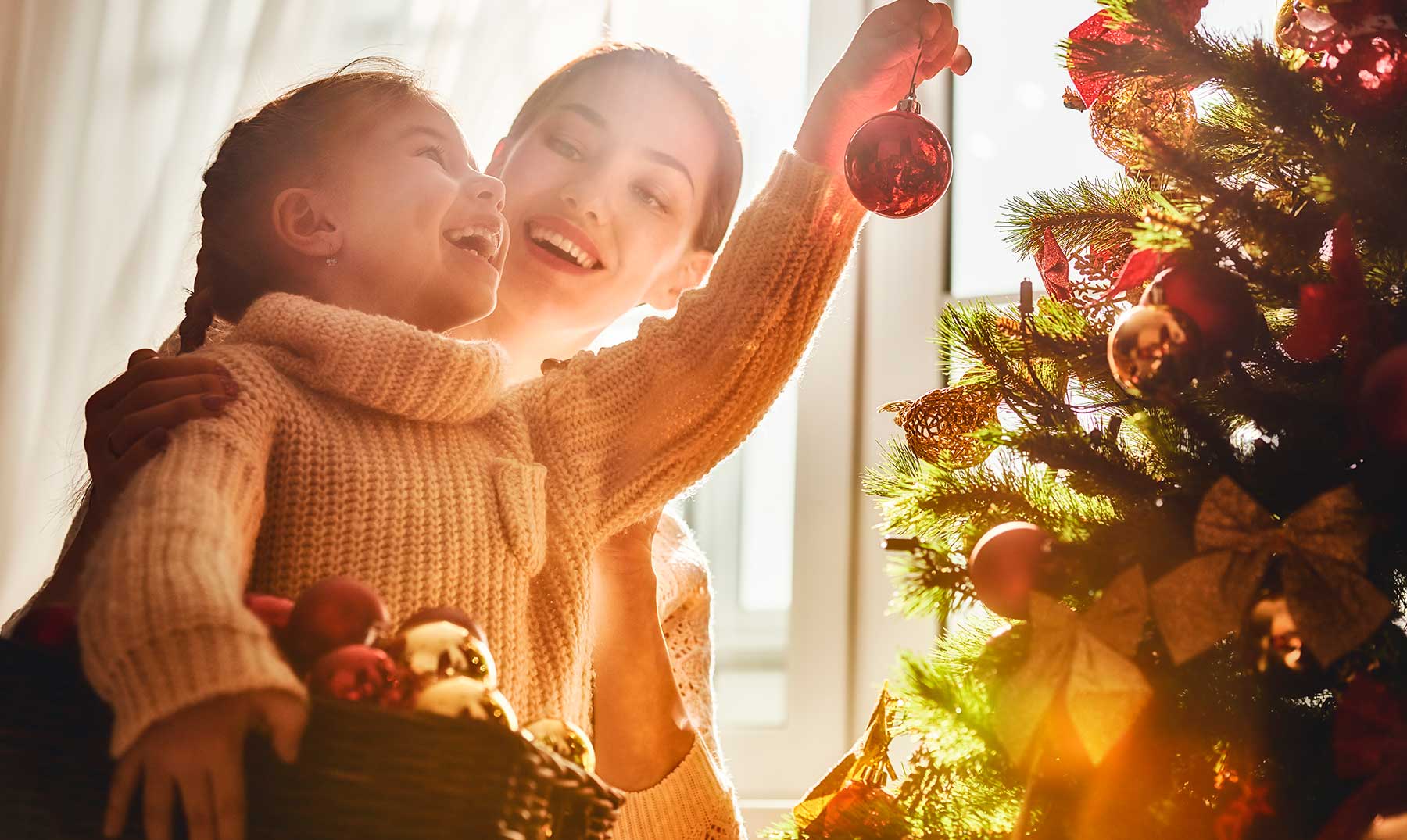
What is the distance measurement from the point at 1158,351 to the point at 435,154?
26.0 inches

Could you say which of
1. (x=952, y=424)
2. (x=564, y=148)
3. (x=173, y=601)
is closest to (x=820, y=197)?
(x=952, y=424)

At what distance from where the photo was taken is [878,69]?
934mm

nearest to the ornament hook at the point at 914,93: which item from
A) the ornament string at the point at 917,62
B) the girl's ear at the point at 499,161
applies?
the ornament string at the point at 917,62

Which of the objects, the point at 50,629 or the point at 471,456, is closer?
the point at 50,629

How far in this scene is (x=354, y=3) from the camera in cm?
188

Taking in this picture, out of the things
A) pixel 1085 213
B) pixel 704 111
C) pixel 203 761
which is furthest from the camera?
pixel 704 111

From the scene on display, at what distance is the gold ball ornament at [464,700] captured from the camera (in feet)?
1.91

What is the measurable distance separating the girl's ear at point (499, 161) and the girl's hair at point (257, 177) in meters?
0.26

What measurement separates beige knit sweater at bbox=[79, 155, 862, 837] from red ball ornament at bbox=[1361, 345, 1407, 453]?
1.40 ft

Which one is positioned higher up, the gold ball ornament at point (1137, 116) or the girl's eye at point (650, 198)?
the girl's eye at point (650, 198)

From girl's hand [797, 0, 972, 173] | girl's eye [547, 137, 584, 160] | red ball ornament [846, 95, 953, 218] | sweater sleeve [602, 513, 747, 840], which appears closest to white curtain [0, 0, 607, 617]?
girl's eye [547, 137, 584, 160]

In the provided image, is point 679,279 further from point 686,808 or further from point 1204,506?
point 1204,506

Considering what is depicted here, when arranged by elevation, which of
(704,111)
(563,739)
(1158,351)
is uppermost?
(704,111)

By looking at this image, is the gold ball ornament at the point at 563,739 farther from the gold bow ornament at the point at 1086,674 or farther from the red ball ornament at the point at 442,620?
the gold bow ornament at the point at 1086,674
